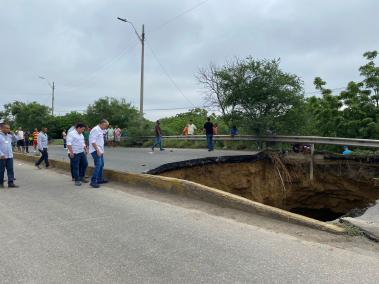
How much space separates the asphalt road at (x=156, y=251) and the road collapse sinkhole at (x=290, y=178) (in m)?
5.48

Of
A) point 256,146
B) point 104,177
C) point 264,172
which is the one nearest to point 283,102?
point 256,146

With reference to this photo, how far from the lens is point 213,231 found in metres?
5.79

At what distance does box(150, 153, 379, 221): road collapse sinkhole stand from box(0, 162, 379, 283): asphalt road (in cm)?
548

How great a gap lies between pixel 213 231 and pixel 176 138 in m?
18.5

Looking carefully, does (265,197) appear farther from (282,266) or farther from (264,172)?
(282,266)

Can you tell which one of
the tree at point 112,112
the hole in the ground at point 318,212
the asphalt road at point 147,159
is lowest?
the hole in the ground at point 318,212

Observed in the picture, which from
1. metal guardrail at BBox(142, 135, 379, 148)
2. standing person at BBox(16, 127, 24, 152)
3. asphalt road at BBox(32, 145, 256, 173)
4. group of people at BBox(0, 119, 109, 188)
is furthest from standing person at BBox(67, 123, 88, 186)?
standing person at BBox(16, 127, 24, 152)

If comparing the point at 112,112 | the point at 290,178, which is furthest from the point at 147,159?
the point at 112,112

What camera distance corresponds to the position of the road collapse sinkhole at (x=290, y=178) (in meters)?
12.3

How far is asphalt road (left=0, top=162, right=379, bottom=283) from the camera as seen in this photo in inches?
163

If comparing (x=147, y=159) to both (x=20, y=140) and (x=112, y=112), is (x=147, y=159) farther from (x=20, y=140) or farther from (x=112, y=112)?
(x=112, y=112)

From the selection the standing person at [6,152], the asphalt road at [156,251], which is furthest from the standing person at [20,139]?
the asphalt road at [156,251]

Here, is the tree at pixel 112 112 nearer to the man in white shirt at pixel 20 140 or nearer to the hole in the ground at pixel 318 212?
the man in white shirt at pixel 20 140

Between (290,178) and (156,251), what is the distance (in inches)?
351
